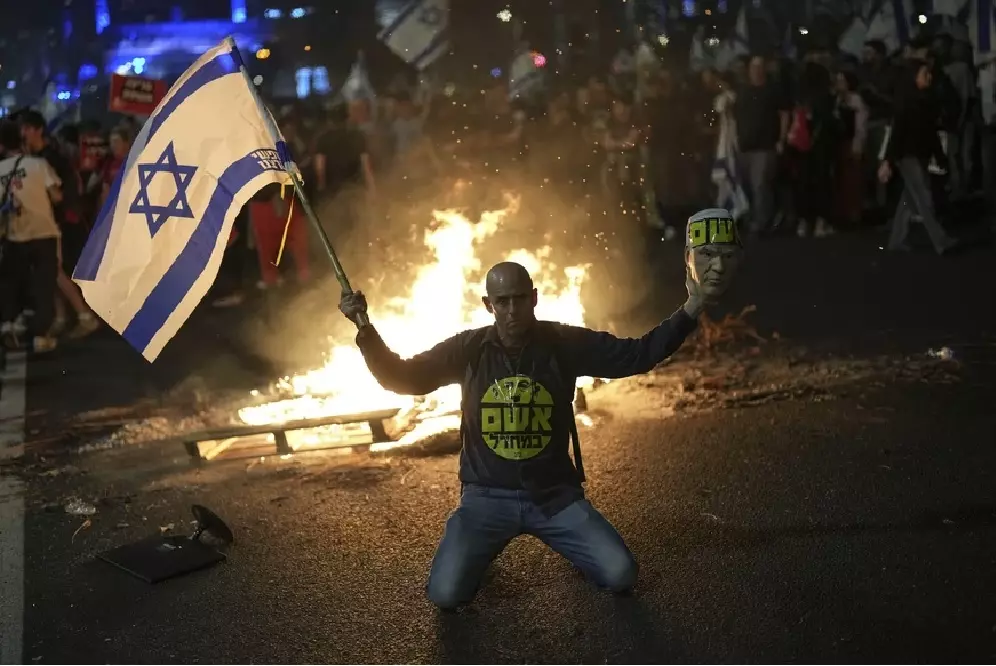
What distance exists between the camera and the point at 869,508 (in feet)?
17.1

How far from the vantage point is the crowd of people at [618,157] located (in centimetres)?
1134

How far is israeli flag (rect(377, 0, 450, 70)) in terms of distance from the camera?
2838cm

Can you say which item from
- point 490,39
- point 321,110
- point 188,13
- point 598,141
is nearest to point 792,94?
point 598,141

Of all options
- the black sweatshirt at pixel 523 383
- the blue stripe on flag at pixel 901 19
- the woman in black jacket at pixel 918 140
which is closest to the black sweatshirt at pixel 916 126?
the woman in black jacket at pixel 918 140

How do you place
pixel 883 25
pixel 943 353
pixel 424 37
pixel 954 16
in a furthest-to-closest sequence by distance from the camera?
1. pixel 424 37
2. pixel 883 25
3. pixel 954 16
4. pixel 943 353

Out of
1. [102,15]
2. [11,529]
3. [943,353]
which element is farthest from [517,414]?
[102,15]

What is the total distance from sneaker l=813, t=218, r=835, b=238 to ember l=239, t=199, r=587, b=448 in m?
6.56

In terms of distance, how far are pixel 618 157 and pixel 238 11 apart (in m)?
46.2

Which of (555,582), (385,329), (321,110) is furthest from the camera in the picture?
(321,110)

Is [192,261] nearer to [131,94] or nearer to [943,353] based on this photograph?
[943,353]

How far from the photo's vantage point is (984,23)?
16.3 meters

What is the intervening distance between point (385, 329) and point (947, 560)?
4.83 metres

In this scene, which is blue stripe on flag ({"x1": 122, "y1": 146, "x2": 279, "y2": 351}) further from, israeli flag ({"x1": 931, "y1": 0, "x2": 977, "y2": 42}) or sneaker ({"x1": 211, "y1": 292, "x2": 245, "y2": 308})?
israeli flag ({"x1": 931, "y1": 0, "x2": 977, "y2": 42})

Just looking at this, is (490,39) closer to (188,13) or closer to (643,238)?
(643,238)
